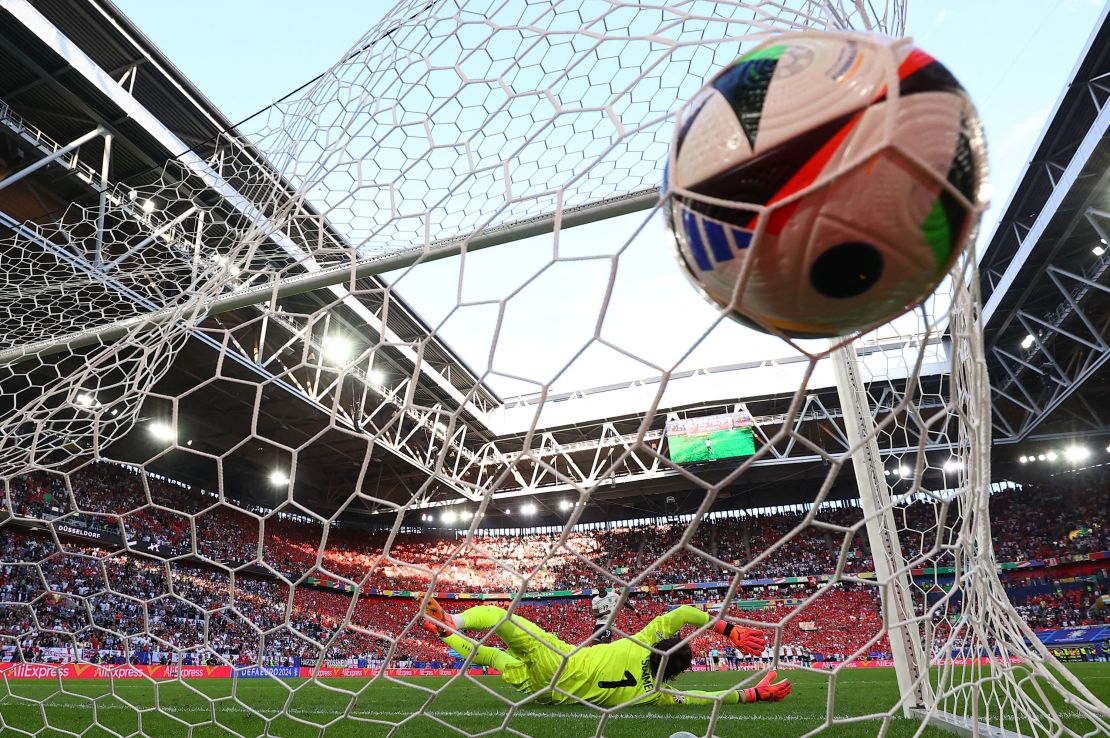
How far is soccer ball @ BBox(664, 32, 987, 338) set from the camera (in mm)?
1306

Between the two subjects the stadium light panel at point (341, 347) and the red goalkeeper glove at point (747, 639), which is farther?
the stadium light panel at point (341, 347)

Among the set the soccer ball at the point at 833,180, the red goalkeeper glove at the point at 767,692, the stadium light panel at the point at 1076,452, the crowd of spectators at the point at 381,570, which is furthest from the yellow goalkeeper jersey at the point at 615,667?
the stadium light panel at the point at 1076,452

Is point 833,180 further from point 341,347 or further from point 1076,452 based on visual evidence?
point 1076,452

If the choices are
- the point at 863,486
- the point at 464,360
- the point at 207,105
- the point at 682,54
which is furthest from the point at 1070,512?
the point at 207,105

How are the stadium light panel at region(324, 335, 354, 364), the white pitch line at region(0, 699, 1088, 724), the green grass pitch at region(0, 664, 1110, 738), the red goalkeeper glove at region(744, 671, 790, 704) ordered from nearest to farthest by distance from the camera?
the green grass pitch at region(0, 664, 1110, 738) < the white pitch line at region(0, 699, 1088, 724) < the red goalkeeper glove at region(744, 671, 790, 704) < the stadium light panel at region(324, 335, 354, 364)

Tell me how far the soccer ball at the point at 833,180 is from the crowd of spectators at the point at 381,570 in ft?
39.9

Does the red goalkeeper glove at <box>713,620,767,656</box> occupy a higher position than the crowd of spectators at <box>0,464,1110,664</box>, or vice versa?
the crowd of spectators at <box>0,464,1110,664</box>

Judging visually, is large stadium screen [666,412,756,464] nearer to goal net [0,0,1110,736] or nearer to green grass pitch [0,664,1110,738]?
goal net [0,0,1110,736]

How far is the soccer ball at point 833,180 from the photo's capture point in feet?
4.28

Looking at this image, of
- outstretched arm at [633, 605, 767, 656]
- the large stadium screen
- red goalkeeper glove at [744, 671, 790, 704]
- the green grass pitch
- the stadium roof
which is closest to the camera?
the green grass pitch

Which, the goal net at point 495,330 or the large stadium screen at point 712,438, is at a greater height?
the large stadium screen at point 712,438

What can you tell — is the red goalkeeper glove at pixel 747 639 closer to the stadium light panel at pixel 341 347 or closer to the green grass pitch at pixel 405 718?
the green grass pitch at pixel 405 718

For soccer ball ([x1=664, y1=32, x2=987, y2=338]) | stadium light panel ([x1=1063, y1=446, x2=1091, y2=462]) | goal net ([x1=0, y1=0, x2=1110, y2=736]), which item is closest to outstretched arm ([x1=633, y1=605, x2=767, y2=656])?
goal net ([x1=0, y1=0, x2=1110, y2=736])

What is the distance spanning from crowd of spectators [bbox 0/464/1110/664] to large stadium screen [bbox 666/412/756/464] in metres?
3.38
